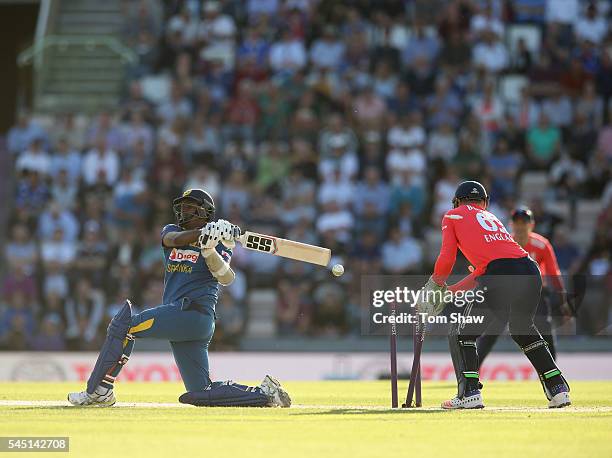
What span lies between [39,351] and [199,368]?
9.81 metres

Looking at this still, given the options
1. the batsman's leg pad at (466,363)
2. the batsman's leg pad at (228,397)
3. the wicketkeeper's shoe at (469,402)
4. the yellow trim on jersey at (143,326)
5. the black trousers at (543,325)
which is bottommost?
the wicketkeeper's shoe at (469,402)

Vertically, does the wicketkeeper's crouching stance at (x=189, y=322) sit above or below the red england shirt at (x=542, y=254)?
below

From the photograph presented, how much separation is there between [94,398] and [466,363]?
10.8 feet

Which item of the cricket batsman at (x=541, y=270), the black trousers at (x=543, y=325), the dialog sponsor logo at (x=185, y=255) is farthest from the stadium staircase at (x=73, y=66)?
the dialog sponsor logo at (x=185, y=255)

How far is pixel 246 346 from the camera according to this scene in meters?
20.3

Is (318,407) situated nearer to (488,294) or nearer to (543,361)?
(488,294)

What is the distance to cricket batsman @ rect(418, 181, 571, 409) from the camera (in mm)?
11617

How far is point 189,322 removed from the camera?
37.1ft

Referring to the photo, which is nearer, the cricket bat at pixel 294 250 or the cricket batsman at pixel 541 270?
the cricket bat at pixel 294 250

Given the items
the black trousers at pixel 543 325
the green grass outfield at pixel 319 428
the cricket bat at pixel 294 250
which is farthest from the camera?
the black trousers at pixel 543 325

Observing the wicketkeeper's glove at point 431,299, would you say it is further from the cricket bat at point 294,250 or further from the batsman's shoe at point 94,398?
the batsman's shoe at point 94,398

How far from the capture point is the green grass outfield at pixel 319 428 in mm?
8555

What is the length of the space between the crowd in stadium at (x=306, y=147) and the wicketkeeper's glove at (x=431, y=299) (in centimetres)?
844

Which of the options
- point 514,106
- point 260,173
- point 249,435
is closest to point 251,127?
point 260,173
